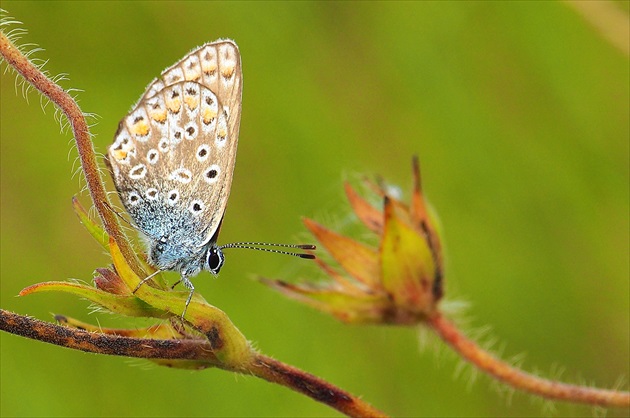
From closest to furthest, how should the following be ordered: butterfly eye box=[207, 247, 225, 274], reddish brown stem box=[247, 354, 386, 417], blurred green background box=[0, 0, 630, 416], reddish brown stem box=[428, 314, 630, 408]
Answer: reddish brown stem box=[247, 354, 386, 417] → reddish brown stem box=[428, 314, 630, 408] → butterfly eye box=[207, 247, 225, 274] → blurred green background box=[0, 0, 630, 416]

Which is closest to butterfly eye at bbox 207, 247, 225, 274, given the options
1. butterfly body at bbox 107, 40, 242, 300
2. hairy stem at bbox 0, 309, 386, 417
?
butterfly body at bbox 107, 40, 242, 300

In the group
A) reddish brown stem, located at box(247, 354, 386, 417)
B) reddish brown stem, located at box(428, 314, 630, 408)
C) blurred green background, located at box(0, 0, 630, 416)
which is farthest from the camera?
blurred green background, located at box(0, 0, 630, 416)

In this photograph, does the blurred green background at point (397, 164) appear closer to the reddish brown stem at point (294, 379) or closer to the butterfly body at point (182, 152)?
the butterfly body at point (182, 152)

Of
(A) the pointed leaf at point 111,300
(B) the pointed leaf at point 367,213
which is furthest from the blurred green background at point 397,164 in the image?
(A) the pointed leaf at point 111,300

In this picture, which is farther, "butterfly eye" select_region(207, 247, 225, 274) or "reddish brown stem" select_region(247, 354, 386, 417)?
"butterfly eye" select_region(207, 247, 225, 274)

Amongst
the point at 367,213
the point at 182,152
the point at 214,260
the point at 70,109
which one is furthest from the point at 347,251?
the point at 70,109

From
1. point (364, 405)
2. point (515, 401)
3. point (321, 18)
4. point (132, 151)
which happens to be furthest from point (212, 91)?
point (515, 401)

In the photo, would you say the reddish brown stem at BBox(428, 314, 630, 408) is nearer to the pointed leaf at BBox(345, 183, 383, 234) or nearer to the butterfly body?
the pointed leaf at BBox(345, 183, 383, 234)
